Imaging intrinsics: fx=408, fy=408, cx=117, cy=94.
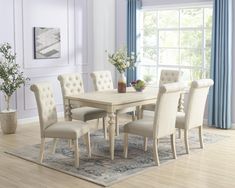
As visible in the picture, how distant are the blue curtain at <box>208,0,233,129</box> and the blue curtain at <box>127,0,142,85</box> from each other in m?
1.75

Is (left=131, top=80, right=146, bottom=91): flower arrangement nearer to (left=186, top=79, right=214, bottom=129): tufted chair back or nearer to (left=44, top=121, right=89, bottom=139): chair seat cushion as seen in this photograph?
(left=186, top=79, right=214, bottom=129): tufted chair back

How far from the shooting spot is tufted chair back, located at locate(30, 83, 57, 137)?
4.79 meters

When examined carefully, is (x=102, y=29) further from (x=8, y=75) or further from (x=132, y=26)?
(x=8, y=75)

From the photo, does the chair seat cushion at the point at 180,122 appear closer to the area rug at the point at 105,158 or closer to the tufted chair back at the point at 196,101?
the tufted chair back at the point at 196,101

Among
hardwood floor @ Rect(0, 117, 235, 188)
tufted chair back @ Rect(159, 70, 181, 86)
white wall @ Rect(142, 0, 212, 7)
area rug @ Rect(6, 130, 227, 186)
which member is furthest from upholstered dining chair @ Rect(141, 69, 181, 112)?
white wall @ Rect(142, 0, 212, 7)

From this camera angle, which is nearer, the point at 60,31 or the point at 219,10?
the point at 219,10

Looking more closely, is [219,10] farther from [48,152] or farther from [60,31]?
[48,152]

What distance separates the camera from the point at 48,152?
17.6 feet

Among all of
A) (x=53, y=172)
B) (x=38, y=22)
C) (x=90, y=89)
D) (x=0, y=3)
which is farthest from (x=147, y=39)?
(x=53, y=172)

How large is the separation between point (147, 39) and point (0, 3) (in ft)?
9.51

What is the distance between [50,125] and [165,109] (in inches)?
55.2

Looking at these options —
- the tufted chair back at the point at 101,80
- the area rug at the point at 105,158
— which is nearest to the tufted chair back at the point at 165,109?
the area rug at the point at 105,158

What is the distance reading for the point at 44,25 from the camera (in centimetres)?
738

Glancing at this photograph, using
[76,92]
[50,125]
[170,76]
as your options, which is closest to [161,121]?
[50,125]
